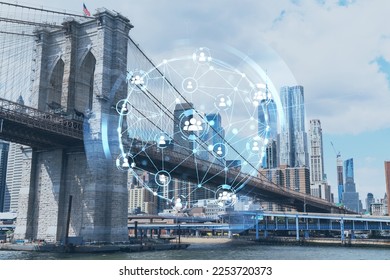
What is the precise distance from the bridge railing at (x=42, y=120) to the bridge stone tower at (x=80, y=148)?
0.98 metres

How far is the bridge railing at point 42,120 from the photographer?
30844mm

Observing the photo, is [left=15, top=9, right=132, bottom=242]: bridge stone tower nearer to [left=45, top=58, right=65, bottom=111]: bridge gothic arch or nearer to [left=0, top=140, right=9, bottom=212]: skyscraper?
[left=45, top=58, right=65, bottom=111]: bridge gothic arch

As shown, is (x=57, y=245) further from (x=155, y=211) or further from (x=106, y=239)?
(x=155, y=211)

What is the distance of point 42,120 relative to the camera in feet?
106

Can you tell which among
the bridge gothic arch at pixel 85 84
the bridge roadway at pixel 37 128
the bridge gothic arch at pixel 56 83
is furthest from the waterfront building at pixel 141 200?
the bridge roadway at pixel 37 128

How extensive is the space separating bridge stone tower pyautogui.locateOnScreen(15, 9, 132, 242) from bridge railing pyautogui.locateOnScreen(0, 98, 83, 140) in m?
0.98

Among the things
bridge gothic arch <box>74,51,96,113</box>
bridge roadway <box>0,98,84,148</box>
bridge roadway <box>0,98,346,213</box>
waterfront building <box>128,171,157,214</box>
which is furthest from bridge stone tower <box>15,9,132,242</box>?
waterfront building <box>128,171,157,214</box>

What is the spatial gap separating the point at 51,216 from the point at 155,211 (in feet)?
105

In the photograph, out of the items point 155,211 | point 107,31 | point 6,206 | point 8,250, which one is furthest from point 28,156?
point 6,206

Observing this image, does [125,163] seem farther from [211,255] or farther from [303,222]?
[303,222]

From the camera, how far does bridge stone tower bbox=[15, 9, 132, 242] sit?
33.7 m

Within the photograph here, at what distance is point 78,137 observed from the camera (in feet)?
112

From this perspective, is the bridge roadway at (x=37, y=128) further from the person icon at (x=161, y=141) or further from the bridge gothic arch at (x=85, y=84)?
the person icon at (x=161, y=141)

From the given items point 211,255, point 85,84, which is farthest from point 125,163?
point 85,84
